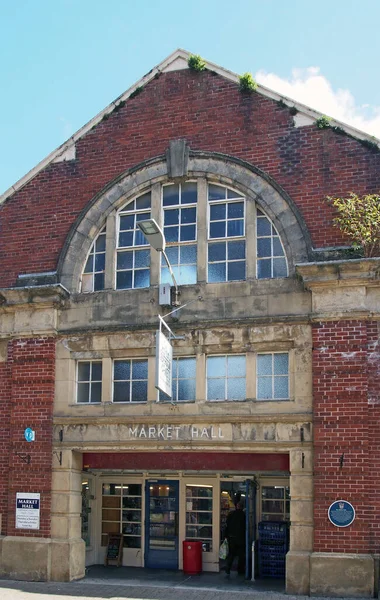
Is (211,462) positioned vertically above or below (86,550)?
above

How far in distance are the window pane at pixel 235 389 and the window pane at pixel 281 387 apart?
2.12ft

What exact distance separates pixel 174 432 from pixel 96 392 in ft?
6.79

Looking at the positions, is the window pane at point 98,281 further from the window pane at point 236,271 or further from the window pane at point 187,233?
the window pane at point 236,271

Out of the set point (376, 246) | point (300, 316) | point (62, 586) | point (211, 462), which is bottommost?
point (62, 586)

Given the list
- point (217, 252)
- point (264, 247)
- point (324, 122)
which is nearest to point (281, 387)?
point (264, 247)

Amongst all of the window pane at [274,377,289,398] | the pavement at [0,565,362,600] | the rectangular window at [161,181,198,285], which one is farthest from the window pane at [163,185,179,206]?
the pavement at [0,565,362,600]

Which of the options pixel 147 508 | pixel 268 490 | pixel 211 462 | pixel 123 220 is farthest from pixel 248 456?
pixel 123 220

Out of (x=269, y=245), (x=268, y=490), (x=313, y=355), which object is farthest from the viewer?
(x=268, y=490)

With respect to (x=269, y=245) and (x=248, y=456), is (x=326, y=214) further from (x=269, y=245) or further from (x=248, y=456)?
(x=248, y=456)

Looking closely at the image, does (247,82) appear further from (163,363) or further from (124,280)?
(163,363)

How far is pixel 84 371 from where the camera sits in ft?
54.4

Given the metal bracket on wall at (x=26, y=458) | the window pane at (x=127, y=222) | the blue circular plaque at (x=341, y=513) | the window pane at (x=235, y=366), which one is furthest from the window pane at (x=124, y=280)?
the blue circular plaque at (x=341, y=513)

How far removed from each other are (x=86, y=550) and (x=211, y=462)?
4.13m

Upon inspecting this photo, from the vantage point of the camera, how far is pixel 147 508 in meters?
17.5
